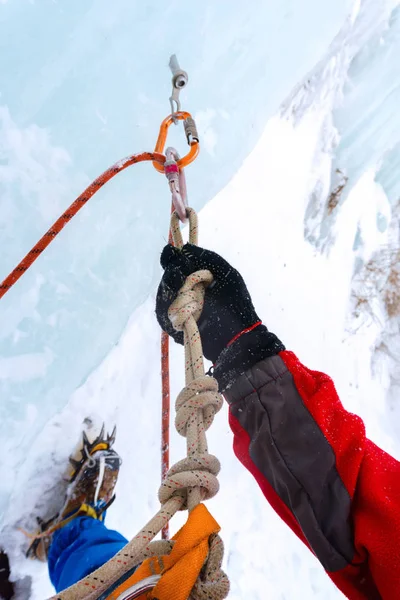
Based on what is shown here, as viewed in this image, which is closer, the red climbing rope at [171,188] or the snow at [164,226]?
the red climbing rope at [171,188]

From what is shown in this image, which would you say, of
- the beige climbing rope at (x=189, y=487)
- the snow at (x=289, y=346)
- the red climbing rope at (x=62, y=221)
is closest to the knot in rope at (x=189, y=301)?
the beige climbing rope at (x=189, y=487)

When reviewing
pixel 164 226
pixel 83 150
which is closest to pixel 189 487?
pixel 83 150

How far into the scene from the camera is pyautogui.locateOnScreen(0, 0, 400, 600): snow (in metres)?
0.97

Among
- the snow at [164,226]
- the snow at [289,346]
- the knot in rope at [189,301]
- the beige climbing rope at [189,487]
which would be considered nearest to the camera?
the beige climbing rope at [189,487]

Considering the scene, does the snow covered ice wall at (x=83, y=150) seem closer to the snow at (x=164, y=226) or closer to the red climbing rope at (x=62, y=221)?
the snow at (x=164, y=226)

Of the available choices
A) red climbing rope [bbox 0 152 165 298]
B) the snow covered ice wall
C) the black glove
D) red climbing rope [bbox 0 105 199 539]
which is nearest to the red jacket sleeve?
the black glove

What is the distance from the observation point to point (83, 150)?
3.46 ft

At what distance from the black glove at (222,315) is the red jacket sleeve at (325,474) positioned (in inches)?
1.7

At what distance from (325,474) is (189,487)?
23 cm

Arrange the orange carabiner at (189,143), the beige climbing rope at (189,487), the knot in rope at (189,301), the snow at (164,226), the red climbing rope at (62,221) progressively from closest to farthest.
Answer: the beige climbing rope at (189,487) < the knot in rope at (189,301) < the red climbing rope at (62,221) < the orange carabiner at (189,143) < the snow at (164,226)

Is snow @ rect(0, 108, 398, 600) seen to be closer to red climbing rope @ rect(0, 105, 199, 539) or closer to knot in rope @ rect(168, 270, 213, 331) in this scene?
red climbing rope @ rect(0, 105, 199, 539)

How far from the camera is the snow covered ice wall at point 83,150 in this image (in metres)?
0.90

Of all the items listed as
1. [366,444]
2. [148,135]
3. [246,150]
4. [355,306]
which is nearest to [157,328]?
[148,135]

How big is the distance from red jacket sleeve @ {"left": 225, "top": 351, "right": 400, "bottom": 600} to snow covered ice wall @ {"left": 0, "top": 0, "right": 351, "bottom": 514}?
0.70 meters
